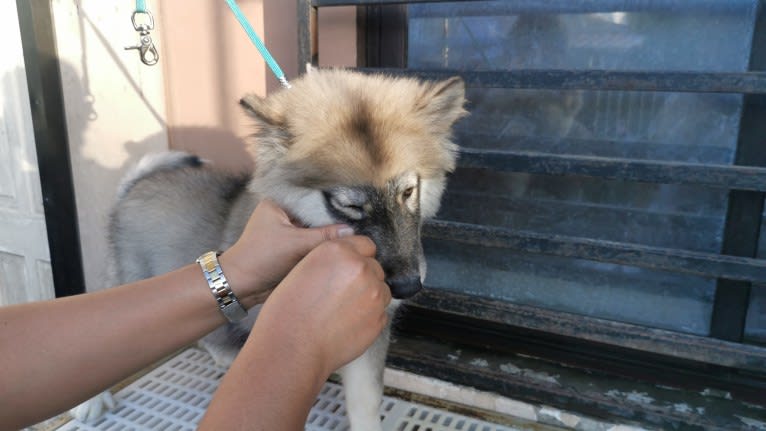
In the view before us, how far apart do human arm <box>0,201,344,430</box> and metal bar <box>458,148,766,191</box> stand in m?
0.75

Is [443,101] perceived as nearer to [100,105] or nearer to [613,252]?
[613,252]

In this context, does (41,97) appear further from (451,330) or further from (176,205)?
(451,330)

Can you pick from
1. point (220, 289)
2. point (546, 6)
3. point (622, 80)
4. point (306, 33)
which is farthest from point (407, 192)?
point (546, 6)

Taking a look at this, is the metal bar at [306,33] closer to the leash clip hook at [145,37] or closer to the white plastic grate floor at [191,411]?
the leash clip hook at [145,37]

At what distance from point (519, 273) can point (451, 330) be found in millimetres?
338

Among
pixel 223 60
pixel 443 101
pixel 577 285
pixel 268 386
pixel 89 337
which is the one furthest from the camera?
pixel 223 60

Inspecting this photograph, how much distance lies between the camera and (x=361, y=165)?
4.06ft

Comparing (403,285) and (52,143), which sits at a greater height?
(52,143)

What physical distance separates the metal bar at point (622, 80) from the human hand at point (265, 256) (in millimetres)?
817

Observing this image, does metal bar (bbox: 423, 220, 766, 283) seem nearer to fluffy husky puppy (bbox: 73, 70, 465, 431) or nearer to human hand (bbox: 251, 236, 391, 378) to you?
fluffy husky puppy (bbox: 73, 70, 465, 431)

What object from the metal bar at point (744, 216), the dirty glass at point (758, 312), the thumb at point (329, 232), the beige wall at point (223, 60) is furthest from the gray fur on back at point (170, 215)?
the dirty glass at point (758, 312)

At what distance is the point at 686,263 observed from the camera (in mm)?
1521

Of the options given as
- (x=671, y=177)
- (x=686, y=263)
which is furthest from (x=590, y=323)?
(x=671, y=177)

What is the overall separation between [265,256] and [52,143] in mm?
1450
